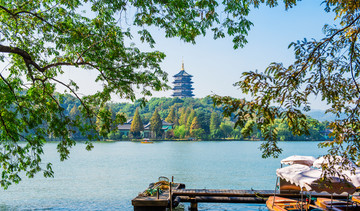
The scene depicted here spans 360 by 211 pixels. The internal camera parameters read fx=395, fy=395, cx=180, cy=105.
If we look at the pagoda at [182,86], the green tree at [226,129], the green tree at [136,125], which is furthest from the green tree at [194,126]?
the pagoda at [182,86]

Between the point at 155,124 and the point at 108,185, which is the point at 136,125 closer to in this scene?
the point at 155,124

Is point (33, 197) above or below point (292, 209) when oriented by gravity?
below

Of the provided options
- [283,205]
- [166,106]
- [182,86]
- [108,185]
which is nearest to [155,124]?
[166,106]

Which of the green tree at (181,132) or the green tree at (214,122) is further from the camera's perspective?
the green tree at (181,132)

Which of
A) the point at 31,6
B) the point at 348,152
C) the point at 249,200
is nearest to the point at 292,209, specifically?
the point at 249,200

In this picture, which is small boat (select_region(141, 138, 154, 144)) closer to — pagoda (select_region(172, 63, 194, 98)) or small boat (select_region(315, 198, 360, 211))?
pagoda (select_region(172, 63, 194, 98))

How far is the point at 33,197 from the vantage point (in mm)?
21516

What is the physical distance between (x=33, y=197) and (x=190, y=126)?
76283 millimetres

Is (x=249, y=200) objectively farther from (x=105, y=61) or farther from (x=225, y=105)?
(x=225, y=105)

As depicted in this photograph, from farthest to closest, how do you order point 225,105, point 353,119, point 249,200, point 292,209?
point 249,200 → point 292,209 → point 353,119 → point 225,105

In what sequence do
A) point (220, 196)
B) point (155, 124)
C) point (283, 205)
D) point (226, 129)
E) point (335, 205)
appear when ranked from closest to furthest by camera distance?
point (335, 205)
point (283, 205)
point (220, 196)
point (155, 124)
point (226, 129)

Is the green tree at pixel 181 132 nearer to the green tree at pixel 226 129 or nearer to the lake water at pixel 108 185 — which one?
the green tree at pixel 226 129

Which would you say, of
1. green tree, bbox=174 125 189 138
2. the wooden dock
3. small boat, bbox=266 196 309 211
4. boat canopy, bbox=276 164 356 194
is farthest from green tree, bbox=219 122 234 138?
boat canopy, bbox=276 164 356 194

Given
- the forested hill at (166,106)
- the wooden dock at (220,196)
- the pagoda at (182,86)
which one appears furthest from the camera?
the pagoda at (182,86)
